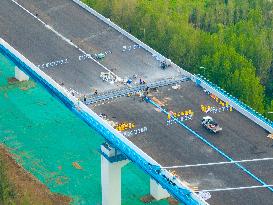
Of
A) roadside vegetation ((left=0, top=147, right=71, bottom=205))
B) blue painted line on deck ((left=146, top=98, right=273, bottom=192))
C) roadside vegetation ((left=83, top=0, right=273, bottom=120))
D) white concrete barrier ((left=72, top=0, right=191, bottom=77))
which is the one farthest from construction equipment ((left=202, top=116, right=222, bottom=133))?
roadside vegetation ((left=0, top=147, right=71, bottom=205))

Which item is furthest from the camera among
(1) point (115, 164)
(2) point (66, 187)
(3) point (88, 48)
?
(3) point (88, 48)

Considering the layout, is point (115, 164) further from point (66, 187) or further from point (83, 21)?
point (83, 21)

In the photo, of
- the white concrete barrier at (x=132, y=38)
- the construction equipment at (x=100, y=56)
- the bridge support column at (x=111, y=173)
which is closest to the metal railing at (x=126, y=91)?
the white concrete barrier at (x=132, y=38)

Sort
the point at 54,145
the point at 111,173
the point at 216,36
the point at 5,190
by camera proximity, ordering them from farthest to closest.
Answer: the point at 216,36 → the point at 54,145 → the point at 5,190 → the point at 111,173

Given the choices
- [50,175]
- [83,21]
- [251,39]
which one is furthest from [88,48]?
[251,39]

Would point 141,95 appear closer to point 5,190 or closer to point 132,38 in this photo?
point 132,38

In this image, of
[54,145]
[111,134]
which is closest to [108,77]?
[111,134]
